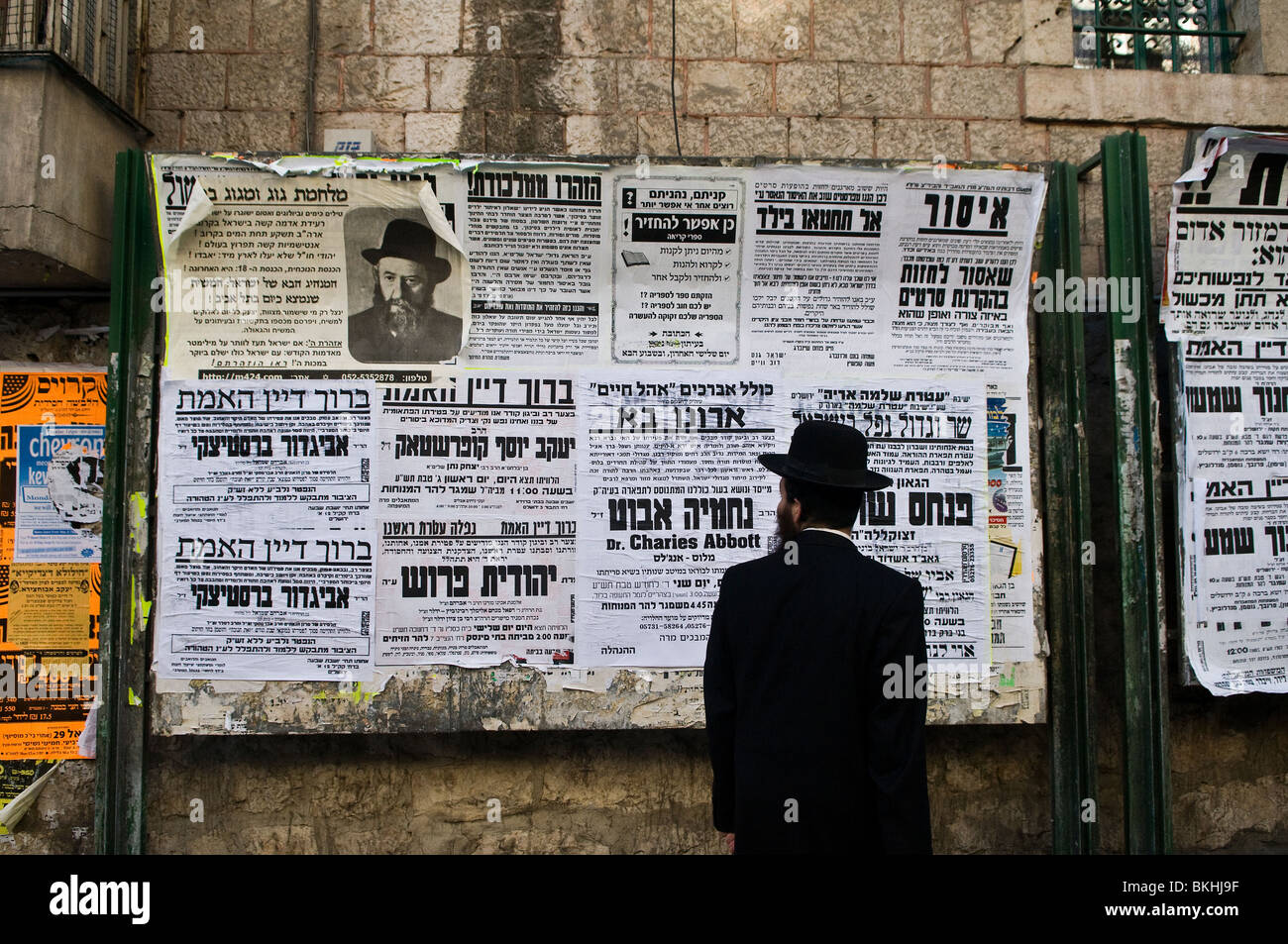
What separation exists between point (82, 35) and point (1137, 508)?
5.69 meters

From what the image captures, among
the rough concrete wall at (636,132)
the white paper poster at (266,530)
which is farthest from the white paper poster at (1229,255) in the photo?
the white paper poster at (266,530)

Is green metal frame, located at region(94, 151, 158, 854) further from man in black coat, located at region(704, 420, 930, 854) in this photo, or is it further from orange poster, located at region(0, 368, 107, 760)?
man in black coat, located at region(704, 420, 930, 854)

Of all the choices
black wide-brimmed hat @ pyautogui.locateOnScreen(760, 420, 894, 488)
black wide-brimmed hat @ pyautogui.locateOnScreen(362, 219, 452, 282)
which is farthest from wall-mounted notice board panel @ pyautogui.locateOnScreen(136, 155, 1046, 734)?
black wide-brimmed hat @ pyautogui.locateOnScreen(760, 420, 894, 488)

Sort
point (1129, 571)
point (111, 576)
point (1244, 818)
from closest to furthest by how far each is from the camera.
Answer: point (111, 576)
point (1129, 571)
point (1244, 818)

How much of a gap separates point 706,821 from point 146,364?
3582mm

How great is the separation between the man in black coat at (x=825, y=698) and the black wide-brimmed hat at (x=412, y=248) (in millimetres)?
2226

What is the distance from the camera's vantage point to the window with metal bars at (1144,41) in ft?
16.1

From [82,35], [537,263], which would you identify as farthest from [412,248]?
[82,35]

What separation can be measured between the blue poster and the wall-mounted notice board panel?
1.88ft

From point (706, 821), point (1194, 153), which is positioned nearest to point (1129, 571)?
point (1194, 153)

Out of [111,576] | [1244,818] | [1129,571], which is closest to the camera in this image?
[111,576]

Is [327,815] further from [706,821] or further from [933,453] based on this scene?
[933,453]

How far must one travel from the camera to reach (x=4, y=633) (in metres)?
4.18

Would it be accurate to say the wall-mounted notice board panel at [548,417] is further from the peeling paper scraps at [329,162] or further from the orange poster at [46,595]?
the orange poster at [46,595]
